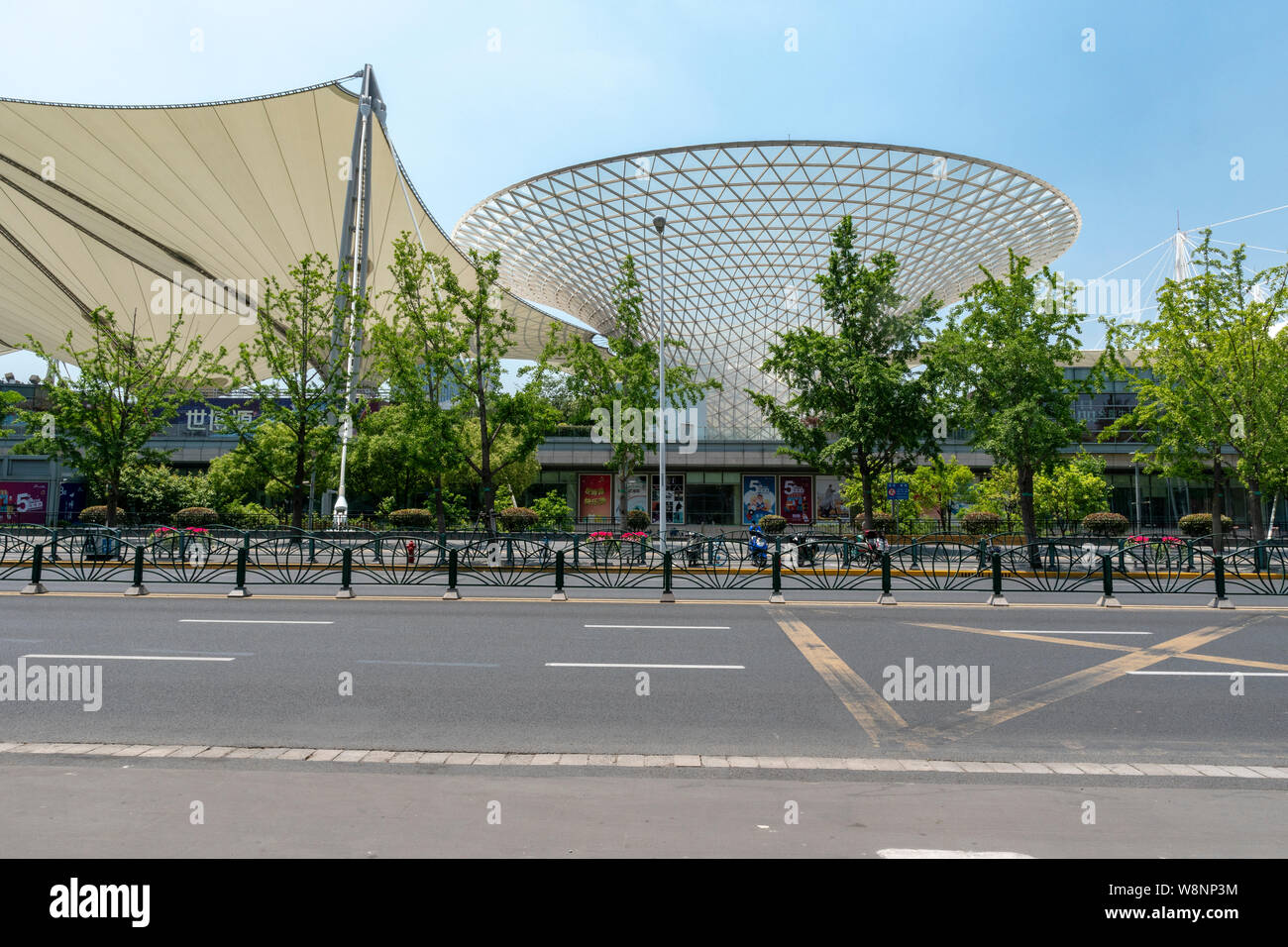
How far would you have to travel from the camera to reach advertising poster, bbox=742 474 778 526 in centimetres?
5616

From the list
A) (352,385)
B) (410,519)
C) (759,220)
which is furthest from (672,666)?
(759,220)

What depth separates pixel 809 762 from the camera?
5.13 metres

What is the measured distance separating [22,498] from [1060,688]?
60.9 metres

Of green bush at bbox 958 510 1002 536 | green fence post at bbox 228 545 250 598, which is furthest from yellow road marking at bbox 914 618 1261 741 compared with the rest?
green bush at bbox 958 510 1002 536

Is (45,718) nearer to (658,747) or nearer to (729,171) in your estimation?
(658,747)

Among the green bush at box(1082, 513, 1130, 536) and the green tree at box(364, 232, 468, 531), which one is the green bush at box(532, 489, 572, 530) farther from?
the green bush at box(1082, 513, 1130, 536)

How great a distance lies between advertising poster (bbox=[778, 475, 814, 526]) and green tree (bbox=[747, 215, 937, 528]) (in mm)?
29433

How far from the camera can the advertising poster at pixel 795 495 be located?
5619cm

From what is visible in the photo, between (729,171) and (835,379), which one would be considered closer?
(835,379)

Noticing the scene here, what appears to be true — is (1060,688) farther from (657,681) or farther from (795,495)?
(795,495)

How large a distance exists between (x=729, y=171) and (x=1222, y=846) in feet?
149

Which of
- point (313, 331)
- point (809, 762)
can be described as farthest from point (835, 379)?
point (809, 762)

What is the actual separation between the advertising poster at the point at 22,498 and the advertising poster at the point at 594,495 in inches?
1379

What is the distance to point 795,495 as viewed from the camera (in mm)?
56312
